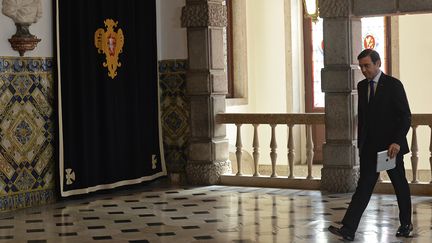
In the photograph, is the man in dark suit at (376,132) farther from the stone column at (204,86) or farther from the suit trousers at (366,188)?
the stone column at (204,86)

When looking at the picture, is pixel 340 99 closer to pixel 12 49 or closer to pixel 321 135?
pixel 12 49

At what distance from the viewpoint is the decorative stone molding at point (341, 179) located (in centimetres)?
960

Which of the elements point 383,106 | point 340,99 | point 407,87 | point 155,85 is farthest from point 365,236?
point 407,87

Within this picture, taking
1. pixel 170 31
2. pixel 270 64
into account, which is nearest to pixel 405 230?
pixel 170 31

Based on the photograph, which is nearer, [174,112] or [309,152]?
[309,152]

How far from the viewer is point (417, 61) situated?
13898 mm

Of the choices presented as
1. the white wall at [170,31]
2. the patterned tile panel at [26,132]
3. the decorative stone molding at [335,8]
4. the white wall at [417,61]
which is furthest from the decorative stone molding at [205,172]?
the white wall at [417,61]

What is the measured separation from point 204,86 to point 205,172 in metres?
1.00

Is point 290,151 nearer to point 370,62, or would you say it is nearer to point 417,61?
A: point 370,62

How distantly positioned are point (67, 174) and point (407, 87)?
21.5 ft

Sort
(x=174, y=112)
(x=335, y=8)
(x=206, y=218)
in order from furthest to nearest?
(x=174, y=112)
(x=335, y=8)
(x=206, y=218)

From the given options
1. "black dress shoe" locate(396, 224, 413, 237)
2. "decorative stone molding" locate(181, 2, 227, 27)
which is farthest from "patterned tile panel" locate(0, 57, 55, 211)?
"black dress shoe" locate(396, 224, 413, 237)

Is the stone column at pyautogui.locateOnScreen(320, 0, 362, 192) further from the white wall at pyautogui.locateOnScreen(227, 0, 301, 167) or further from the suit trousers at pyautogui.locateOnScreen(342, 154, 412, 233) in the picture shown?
the white wall at pyautogui.locateOnScreen(227, 0, 301, 167)

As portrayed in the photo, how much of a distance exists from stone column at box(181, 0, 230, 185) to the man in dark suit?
3.93 meters
